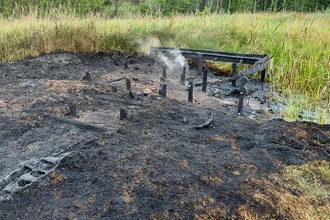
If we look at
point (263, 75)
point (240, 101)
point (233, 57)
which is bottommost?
Answer: point (263, 75)

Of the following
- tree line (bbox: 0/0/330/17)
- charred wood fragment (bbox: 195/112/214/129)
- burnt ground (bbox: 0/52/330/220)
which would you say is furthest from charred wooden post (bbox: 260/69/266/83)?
tree line (bbox: 0/0/330/17)

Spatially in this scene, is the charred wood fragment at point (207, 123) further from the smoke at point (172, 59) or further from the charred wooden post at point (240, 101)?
the smoke at point (172, 59)

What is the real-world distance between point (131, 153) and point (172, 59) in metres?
4.97

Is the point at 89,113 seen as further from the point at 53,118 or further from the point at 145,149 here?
the point at 145,149

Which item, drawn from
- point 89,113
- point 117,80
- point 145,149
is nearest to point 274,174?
point 145,149

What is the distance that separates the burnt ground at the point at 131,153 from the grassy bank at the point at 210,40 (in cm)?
126

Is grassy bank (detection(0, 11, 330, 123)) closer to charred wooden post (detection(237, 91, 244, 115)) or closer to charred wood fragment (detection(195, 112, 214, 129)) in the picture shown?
charred wooden post (detection(237, 91, 244, 115))

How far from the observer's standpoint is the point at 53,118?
4.01 meters

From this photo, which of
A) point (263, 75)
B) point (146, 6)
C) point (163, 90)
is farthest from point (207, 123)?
point (146, 6)

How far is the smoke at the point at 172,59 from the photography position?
7.58m

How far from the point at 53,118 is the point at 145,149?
1.46m

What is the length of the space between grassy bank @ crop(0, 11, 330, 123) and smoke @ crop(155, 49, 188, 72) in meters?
0.79

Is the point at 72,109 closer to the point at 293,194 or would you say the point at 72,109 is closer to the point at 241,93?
the point at 241,93

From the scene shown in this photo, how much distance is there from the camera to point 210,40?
8797 millimetres
